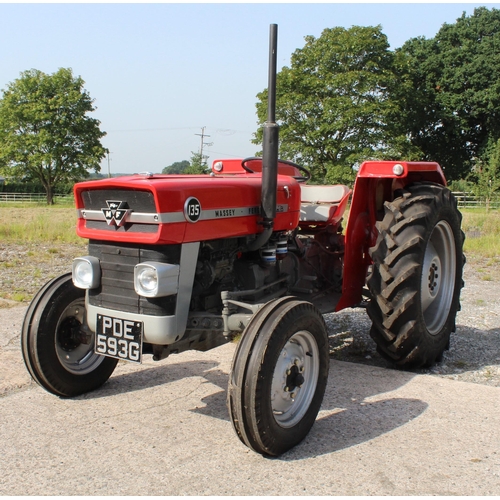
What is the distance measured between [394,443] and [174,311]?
150 centimetres

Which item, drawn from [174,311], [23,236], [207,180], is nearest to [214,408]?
[174,311]

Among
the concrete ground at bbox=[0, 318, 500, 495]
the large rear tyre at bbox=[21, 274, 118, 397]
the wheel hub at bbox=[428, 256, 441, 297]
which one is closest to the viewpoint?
the concrete ground at bbox=[0, 318, 500, 495]

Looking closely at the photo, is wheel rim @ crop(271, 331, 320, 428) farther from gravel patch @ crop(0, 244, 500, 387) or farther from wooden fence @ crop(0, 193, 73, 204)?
wooden fence @ crop(0, 193, 73, 204)

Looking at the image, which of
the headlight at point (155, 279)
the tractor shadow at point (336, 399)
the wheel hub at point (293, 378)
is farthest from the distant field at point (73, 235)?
the headlight at point (155, 279)

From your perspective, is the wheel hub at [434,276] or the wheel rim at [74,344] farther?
the wheel hub at [434,276]

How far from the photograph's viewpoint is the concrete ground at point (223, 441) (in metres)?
3.11

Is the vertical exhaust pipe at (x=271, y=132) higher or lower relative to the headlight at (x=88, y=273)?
higher

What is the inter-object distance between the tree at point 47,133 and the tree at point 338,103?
1863cm

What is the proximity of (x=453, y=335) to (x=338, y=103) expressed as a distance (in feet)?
97.6

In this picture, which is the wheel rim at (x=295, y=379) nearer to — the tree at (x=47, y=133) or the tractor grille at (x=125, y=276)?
the tractor grille at (x=125, y=276)

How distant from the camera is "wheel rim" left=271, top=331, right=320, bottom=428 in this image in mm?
3572

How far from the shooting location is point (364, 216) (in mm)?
5289

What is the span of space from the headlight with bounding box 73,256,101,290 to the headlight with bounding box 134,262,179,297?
355 millimetres

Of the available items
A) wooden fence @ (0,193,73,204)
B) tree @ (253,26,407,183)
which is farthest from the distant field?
wooden fence @ (0,193,73,204)
